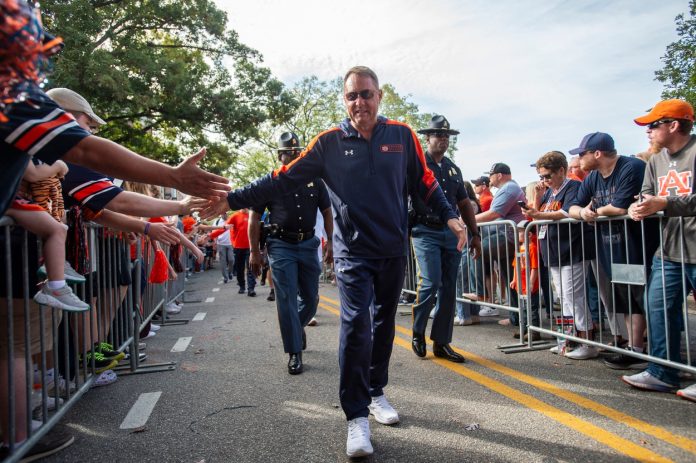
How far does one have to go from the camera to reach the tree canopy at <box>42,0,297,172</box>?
15508mm

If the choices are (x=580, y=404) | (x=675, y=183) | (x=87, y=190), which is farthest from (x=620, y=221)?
(x=87, y=190)

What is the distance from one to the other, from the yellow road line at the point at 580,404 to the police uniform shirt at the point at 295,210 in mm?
1844

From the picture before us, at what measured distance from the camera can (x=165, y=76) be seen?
18.6 m

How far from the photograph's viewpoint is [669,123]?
4.01 metres

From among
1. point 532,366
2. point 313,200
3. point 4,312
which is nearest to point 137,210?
point 4,312

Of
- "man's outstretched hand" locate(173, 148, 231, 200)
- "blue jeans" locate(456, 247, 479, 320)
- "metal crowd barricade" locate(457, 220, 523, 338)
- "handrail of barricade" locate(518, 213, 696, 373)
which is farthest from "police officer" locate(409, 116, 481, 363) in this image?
"man's outstretched hand" locate(173, 148, 231, 200)

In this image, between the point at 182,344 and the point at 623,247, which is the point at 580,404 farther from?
the point at 182,344

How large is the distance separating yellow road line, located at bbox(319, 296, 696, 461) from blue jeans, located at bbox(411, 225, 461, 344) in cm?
34

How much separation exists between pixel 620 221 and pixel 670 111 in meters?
1.01

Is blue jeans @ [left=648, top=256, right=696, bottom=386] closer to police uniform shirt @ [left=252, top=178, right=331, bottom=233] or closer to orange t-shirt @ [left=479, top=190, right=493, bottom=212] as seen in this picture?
police uniform shirt @ [left=252, top=178, right=331, bottom=233]

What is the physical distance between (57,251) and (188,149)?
21.1 m

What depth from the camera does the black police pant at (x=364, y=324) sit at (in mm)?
3080

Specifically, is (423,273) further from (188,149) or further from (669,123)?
(188,149)

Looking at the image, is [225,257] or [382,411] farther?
[225,257]
